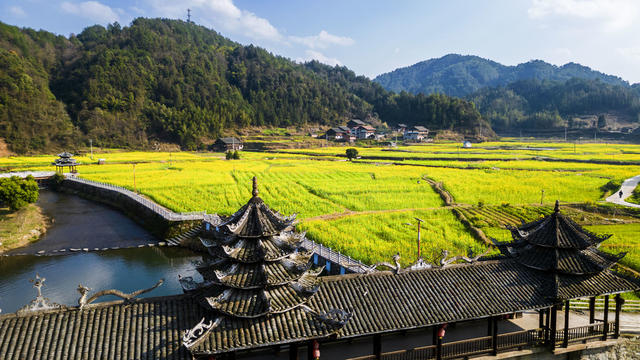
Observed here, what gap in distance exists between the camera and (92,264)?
30531mm

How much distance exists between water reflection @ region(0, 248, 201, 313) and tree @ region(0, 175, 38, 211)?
11.6 meters

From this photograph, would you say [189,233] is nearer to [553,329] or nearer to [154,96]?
[553,329]

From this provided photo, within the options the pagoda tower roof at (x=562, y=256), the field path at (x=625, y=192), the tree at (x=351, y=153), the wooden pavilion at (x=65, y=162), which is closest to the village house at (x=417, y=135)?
the tree at (x=351, y=153)

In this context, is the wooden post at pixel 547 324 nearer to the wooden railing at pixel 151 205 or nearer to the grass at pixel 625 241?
the grass at pixel 625 241

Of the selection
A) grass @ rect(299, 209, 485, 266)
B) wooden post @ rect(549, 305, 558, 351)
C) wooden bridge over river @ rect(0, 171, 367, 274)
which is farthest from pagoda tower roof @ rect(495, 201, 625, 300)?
grass @ rect(299, 209, 485, 266)

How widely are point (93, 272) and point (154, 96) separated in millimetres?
115647

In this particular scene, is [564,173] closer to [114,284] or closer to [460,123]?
[114,284]

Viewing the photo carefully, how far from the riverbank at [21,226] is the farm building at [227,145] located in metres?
57.0

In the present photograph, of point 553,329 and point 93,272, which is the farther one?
point 93,272

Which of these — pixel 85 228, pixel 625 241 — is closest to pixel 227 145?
pixel 85 228

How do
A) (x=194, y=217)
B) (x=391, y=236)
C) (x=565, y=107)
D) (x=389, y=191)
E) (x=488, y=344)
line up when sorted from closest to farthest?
1. (x=488, y=344)
2. (x=391, y=236)
3. (x=194, y=217)
4. (x=389, y=191)
5. (x=565, y=107)

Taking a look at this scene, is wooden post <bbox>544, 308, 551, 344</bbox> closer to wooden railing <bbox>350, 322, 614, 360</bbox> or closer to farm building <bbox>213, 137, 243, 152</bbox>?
wooden railing <bbox>350, 322, 614, 360</bbox>

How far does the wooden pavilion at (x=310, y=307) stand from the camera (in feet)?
33.3

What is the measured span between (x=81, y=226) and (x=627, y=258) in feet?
156
